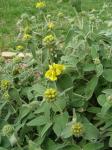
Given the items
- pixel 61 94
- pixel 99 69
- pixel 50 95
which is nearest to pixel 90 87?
pixel 99 69

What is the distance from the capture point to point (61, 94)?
228 centimetres

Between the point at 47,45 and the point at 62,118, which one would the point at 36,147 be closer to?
the point at 62,118

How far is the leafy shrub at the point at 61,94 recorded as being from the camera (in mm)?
2283

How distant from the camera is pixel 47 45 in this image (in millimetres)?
2531

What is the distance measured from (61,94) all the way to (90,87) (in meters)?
0.23

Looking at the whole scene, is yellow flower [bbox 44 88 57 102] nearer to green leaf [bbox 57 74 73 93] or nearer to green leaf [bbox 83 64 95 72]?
green leaf [bbox 57 74 73 93]

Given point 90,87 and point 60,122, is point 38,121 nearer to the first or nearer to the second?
point 60,122

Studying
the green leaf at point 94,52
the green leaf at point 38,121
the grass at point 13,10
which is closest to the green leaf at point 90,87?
the green leaf at point 94,52

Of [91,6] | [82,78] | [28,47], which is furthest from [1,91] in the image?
[91,6]

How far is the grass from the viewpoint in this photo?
632cm

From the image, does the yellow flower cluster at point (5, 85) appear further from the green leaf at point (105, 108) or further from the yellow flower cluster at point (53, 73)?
the green leaf at point (105, 108)

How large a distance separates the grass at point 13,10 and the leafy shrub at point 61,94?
3056 mm

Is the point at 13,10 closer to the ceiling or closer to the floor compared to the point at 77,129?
closer to the floor

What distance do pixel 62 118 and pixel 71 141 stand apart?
11cm
